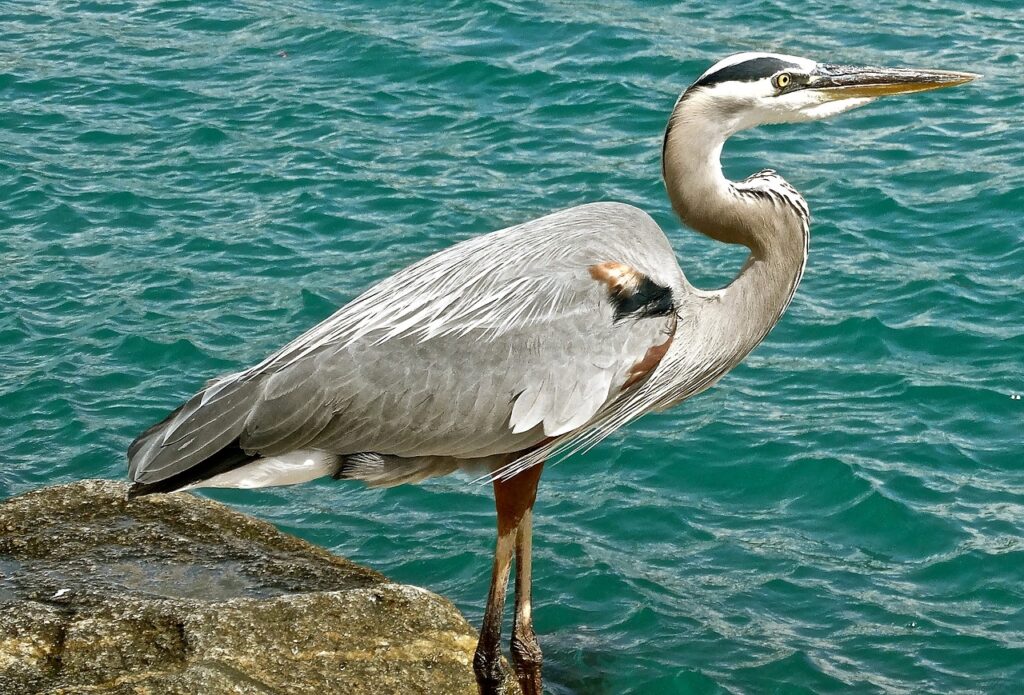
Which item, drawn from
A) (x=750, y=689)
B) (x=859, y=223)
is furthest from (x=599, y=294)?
(x=859, y=223)

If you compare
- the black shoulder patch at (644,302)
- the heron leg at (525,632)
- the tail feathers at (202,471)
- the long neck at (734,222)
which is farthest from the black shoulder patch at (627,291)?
the tail feathers at (202,471)

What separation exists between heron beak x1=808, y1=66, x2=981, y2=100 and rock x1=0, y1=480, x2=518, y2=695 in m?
2.67

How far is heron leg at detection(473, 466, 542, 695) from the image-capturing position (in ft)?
18.4

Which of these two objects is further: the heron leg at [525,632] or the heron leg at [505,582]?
the heron leg at [525,632]

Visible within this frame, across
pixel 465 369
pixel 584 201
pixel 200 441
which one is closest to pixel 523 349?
pixel 465 369

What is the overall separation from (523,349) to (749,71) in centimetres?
146

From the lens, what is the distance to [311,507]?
807cm

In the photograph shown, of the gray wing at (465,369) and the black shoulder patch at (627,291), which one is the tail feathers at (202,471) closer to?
the gray wing at (465,369)

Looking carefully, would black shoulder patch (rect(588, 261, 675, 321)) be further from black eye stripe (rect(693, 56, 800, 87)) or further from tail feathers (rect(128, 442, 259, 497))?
tail feathers (rect(128, 442, 259, 497))

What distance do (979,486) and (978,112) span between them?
4898mm

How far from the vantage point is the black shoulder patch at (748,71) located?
5.77 m

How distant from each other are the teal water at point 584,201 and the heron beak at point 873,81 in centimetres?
268

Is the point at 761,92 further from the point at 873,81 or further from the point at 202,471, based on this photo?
the point at 202,471

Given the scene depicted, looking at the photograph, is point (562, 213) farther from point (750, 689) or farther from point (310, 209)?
point (310, 209)
